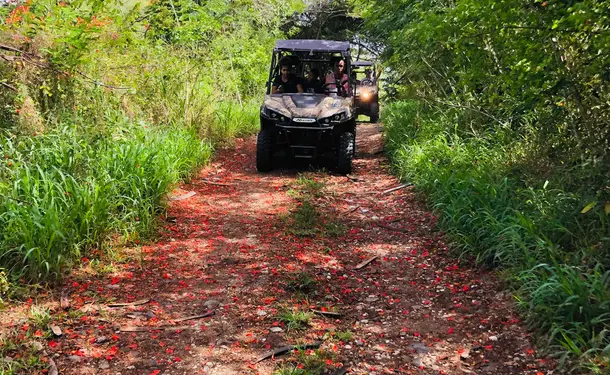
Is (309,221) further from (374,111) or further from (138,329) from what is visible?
(374,111)

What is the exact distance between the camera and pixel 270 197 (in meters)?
6.76

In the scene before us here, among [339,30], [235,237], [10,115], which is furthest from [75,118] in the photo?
[339,30]

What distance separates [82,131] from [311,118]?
3.29 meters

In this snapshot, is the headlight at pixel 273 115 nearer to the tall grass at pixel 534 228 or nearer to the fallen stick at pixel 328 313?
the tall grass at pixel 534 228

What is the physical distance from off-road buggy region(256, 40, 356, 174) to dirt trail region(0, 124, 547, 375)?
2.10 metres

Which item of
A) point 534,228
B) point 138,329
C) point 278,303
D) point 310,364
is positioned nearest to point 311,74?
point 534,228

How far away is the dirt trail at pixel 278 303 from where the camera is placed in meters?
2.99

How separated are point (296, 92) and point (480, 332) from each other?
597 centimetres

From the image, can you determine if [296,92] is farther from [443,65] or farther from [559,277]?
[559,277]

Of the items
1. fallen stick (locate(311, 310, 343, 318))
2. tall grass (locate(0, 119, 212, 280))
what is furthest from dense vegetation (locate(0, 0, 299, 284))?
fallen stick (locate(311, 310, 343, 318))

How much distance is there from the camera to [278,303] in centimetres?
371

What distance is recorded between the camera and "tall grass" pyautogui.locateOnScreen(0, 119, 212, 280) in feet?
12.3

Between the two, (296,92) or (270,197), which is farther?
(296,92)

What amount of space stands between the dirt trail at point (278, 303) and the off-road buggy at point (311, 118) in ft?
6.88
